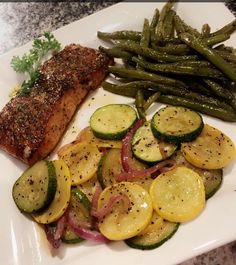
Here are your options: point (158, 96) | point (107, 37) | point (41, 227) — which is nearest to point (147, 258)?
point (41, 227)

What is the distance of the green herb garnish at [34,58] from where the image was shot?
3646 millimetres

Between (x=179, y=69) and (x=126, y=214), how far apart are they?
4.16ft

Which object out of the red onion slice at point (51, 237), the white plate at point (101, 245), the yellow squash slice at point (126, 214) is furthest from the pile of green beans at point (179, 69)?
the red onion slice at point (51, 237)

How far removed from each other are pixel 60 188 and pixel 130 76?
1157 mm

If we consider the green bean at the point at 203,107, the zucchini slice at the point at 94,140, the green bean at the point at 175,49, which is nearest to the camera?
the zucchini slice at the point at 94,140

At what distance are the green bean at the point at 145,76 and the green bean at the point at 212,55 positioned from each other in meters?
0.28

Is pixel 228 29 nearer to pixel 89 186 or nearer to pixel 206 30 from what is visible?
pixel 206 30

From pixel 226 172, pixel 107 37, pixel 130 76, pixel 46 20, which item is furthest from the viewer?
pixel 46 20

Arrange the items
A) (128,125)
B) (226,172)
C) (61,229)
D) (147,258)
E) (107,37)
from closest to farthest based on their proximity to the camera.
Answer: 1. (147,258)
2. (61,229)
3. (226,172)
4. (128,125)
5. (107,37)

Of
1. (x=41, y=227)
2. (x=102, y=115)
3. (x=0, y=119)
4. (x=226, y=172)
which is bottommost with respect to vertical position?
(x=226, y=172)

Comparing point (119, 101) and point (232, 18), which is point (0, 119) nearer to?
point (119, 101)

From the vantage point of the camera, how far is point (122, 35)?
154 inches

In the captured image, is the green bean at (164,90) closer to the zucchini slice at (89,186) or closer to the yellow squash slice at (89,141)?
the yellow squash slice at (89,141)

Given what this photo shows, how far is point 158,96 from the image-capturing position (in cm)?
352
